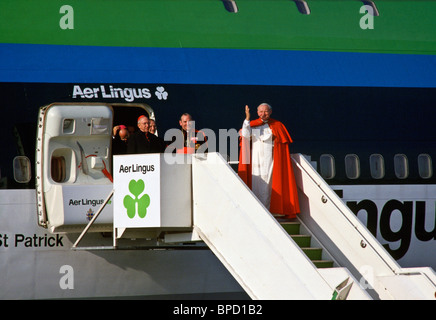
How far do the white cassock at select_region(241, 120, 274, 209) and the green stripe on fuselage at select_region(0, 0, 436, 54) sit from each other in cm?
298

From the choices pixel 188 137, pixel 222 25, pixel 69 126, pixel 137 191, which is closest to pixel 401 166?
pixel 222 25

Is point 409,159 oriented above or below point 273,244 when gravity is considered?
above

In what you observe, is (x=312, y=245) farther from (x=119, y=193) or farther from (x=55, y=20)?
(x=55, y=20)

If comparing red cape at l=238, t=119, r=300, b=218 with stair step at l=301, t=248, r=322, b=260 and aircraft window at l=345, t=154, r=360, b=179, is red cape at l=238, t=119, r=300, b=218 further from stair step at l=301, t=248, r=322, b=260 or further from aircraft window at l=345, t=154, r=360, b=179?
aircraft window at l=345, t=154, r=360, b=179

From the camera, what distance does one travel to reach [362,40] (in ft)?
46.5

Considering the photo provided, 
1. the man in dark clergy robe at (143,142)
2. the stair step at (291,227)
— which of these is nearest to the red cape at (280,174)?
the stair step at (291,227)

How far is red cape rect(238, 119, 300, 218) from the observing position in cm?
1050

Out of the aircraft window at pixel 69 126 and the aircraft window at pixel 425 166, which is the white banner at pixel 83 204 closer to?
the aircraft window at pixel 69 126

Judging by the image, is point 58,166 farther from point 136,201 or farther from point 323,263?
point 323,263

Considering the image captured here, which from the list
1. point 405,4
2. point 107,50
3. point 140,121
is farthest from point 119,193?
point 405,4

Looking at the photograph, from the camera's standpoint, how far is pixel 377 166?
1354 cm

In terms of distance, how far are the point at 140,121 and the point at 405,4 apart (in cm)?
693

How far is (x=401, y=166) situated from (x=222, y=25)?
397cm

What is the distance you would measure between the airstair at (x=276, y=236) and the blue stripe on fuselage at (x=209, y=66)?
263 centimetres
